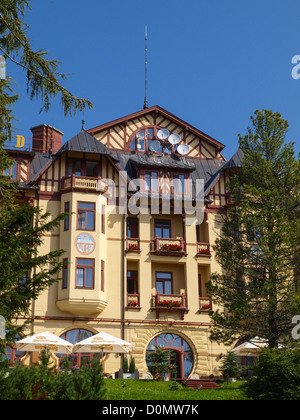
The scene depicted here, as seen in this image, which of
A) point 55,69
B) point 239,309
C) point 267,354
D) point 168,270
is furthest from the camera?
point 168,270

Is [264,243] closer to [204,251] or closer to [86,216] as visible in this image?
[204,251]

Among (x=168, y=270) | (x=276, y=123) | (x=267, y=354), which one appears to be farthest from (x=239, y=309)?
(x=168, y=270)

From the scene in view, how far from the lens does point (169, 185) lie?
38531 mm

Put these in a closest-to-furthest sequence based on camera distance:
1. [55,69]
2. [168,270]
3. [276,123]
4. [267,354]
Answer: [55,69]
[267,354]
[276,123]
[168,270]

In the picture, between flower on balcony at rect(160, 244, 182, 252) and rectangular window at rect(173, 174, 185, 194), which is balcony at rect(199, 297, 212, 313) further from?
rectangular window at rect(173, 174, 185, 194)

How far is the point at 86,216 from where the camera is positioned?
35.8m

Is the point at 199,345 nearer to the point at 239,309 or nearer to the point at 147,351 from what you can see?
the point at 147,351

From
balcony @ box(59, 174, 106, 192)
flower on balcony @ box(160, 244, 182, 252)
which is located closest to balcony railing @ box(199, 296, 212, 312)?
flower on balcony @ box(160, 244, 182, 252)

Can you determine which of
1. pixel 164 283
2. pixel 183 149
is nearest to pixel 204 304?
pixel 164 283

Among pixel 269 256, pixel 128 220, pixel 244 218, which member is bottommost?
pixel 269 256

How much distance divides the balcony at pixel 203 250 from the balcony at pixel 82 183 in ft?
22.7

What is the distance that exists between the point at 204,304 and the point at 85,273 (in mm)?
7645

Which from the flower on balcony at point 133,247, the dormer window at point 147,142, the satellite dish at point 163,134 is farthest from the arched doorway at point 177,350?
the satellite dish at point 163,134

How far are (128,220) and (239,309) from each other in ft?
43.4
